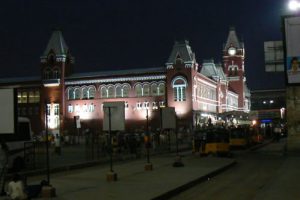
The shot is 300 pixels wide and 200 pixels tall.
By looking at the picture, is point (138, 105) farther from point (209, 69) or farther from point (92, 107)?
point (209, 69)

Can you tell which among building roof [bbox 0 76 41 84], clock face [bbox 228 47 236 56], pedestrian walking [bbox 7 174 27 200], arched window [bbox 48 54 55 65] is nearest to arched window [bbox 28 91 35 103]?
building roof [bbox 0 76 41 84]

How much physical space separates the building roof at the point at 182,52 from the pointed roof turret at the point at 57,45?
23.2 m

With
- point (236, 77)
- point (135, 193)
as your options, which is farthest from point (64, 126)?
point (135, 193)

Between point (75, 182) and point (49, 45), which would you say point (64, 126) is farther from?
point (75, 182)

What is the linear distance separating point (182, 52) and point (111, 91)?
1598 centimetres

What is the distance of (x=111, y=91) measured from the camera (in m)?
104

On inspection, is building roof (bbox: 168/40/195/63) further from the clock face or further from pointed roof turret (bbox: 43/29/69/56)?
the clock face

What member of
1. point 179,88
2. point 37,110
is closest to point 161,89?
point 179,88

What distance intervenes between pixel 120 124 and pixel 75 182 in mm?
3039

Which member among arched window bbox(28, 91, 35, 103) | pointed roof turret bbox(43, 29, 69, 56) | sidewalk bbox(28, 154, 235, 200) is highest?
pointed roof turret bbox(43, 29, 69, 56)

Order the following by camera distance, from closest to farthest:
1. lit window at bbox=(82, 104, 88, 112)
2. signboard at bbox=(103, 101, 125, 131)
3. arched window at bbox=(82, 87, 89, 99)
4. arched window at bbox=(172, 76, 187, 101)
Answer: signboard at bbox=(103, 101, 125, 131) < arched window at bbox=(172, 76, 187, 101) < lit window at bbox=(82, 104, 88, 112) < arched window at bbox=(82, 87, 89, 99)

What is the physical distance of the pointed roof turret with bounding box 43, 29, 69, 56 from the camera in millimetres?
108625

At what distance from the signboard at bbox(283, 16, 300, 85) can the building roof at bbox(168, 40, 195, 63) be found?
6679 cm

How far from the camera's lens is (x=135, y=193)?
15.9 m
